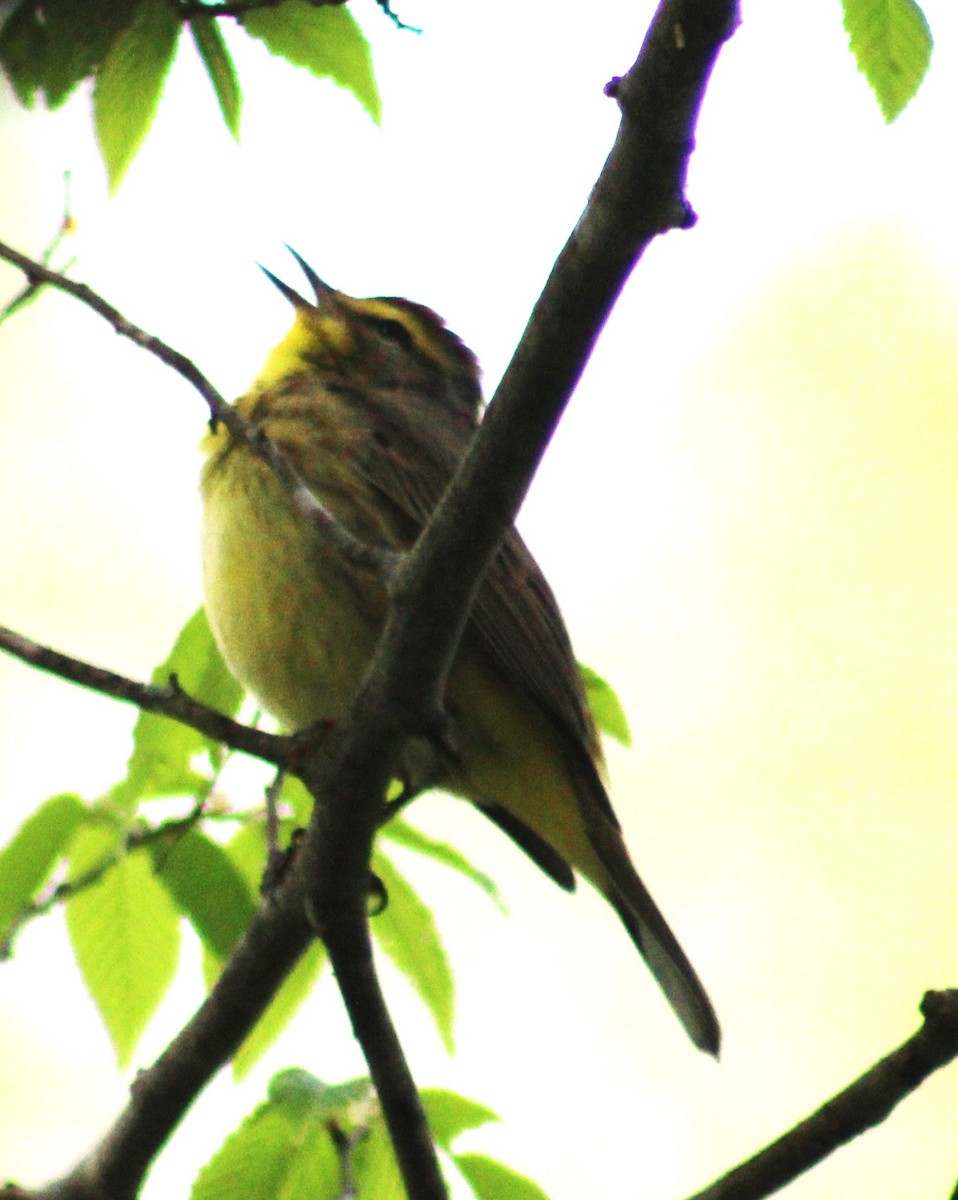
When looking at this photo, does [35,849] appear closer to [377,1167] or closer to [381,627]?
[377,1167]

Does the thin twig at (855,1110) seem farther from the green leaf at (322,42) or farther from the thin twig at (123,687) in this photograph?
the green leaf at (322,42)

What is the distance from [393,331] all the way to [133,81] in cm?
287

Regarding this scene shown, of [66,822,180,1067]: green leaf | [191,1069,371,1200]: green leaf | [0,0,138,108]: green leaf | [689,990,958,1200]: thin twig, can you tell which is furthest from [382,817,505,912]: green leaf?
[0,0,138,108]: green leaf

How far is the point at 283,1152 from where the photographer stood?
3.12 meters

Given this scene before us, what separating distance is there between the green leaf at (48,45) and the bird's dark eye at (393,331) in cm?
290

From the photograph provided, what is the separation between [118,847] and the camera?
3.43 m

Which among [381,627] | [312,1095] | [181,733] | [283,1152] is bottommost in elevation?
[283,1152]

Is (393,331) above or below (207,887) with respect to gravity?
above

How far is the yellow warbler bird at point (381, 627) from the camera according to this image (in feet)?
14.0

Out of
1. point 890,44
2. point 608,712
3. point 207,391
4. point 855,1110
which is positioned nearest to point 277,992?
point 608,712

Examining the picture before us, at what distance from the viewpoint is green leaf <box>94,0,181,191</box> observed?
9.98 ft

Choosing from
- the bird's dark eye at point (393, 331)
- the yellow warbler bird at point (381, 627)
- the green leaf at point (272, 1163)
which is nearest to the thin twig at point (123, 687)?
the green leaf at point (272, 1163)

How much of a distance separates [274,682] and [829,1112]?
2077mm

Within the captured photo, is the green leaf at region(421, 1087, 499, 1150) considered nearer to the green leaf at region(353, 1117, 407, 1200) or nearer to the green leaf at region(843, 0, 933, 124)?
the green leaf at region(353, 1117, 407, 1200)
